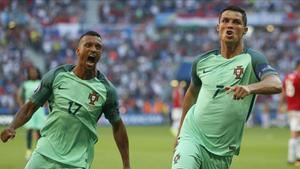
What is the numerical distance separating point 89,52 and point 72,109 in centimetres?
62

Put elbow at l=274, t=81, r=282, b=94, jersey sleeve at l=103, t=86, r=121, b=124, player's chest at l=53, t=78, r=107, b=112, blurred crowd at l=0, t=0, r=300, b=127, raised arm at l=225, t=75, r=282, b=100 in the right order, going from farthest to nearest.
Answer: blurred crowd at l=0, t=0, r=300, b=127, jersey sleeve at l=103, t=86, r=121, b=124, player's chest at l=53, t=78, r=107, b=112, elbow at l=274, t=81, r=282, b=94, raised arm at l=225, t=75, r=282, b=100

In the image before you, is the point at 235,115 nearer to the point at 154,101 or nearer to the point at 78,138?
the point at 78,138

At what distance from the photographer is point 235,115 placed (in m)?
7.29

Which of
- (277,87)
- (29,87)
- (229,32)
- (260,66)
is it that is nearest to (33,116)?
(29,87)

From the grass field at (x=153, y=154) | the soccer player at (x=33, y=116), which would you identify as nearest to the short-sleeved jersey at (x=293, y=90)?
the grass field at (x=153, y=154)

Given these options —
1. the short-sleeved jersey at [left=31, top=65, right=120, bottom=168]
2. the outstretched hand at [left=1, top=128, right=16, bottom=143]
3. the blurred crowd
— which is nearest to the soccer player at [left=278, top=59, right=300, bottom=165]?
the short-sleeved jersey at [left=31, top=65, right=120, bottom=168]

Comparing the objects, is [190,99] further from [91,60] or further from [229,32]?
[91,60]

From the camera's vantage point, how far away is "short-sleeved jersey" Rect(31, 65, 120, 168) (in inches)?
287

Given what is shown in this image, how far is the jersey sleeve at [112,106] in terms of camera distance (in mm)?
7625

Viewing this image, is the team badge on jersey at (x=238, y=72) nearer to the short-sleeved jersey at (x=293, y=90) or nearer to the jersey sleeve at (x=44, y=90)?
the jersey sleeve at (x=44, y=90)

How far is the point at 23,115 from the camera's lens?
295 inches

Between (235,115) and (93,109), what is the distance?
148 centimetres

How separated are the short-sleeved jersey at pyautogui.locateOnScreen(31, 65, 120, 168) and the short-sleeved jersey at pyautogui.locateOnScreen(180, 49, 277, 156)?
98 cm

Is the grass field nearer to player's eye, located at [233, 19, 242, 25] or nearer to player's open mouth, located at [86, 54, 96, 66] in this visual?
player's open mouth, located at [86, 54, 96, 66]
